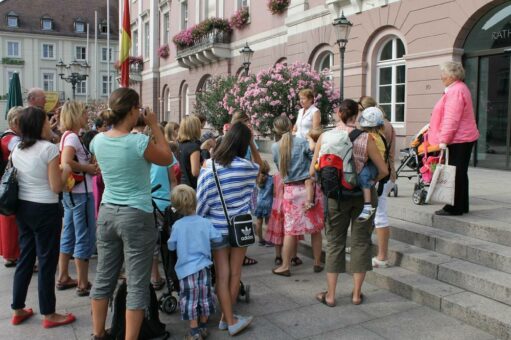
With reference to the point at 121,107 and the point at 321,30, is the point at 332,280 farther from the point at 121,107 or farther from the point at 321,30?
the point at 321,30

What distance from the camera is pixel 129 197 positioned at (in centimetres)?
345

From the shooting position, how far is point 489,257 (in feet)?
16.1

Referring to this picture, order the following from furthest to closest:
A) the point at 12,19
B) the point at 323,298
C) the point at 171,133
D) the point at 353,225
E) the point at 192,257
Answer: the point at 12,19 → the point at 171,133 → the point at 323,298 → the point at 353,225 → the point at 192,257

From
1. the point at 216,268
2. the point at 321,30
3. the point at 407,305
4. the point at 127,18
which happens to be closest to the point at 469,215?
the point at 407,305

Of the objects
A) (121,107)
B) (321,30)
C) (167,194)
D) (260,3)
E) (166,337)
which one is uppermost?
(260,3)

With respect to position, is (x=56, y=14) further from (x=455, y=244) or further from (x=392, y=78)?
(x=455, y=244)

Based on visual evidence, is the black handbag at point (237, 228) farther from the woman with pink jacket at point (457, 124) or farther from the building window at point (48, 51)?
the building window at point (48, 51)

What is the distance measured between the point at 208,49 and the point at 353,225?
1978 centimetres

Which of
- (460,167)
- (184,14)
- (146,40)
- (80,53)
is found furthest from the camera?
(80,53)

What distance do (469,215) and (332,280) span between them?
228cm

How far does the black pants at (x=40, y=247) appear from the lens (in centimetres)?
409

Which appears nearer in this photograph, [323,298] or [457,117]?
[323,298]

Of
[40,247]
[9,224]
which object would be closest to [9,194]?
[40,247]

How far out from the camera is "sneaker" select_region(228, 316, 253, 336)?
4.07m
